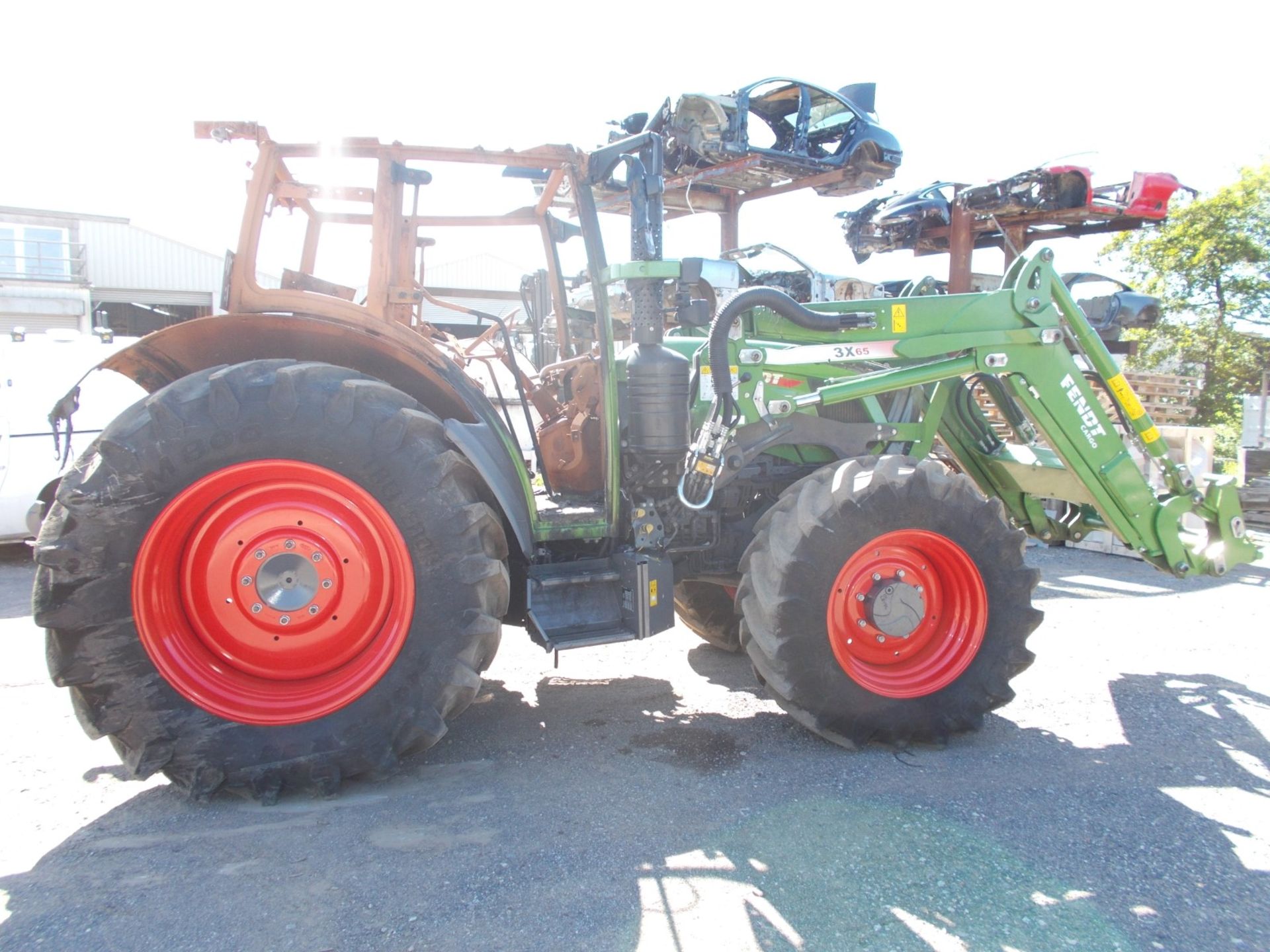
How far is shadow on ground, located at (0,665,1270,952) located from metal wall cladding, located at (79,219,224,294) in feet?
81.2

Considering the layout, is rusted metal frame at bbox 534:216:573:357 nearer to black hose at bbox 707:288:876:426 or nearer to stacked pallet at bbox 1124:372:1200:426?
black hose at bbox 707:288:876:426

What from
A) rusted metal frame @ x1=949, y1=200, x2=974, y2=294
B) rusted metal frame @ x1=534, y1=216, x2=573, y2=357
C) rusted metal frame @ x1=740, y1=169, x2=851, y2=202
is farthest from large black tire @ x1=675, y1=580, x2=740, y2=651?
rusted metal frame @ x1=949, y1=200, x2=974, y2=294

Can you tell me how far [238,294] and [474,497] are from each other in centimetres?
126

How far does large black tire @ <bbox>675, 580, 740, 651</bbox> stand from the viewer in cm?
516

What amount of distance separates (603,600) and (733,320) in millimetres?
1409

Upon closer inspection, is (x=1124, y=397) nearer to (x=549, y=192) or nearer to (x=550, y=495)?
(x=550, y=495)

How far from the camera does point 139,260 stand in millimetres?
24562

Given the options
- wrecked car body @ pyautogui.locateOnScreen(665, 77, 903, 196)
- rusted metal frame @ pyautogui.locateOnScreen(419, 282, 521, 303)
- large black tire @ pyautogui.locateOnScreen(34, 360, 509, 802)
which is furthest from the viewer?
wrecked car body @ pyautogui.locateOnScreen(665, 77, 903, 196)

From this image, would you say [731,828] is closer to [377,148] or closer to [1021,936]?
[1021,936]

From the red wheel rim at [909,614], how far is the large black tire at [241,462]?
1559mm

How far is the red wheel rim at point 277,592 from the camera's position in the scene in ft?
10.5

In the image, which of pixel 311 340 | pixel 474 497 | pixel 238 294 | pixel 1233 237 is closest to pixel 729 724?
pixel 474 497

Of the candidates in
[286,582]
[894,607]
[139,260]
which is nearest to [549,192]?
[286,582]

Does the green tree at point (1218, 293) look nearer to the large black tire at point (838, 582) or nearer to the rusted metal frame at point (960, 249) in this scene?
the rusted metal frame at point (960, 249)
